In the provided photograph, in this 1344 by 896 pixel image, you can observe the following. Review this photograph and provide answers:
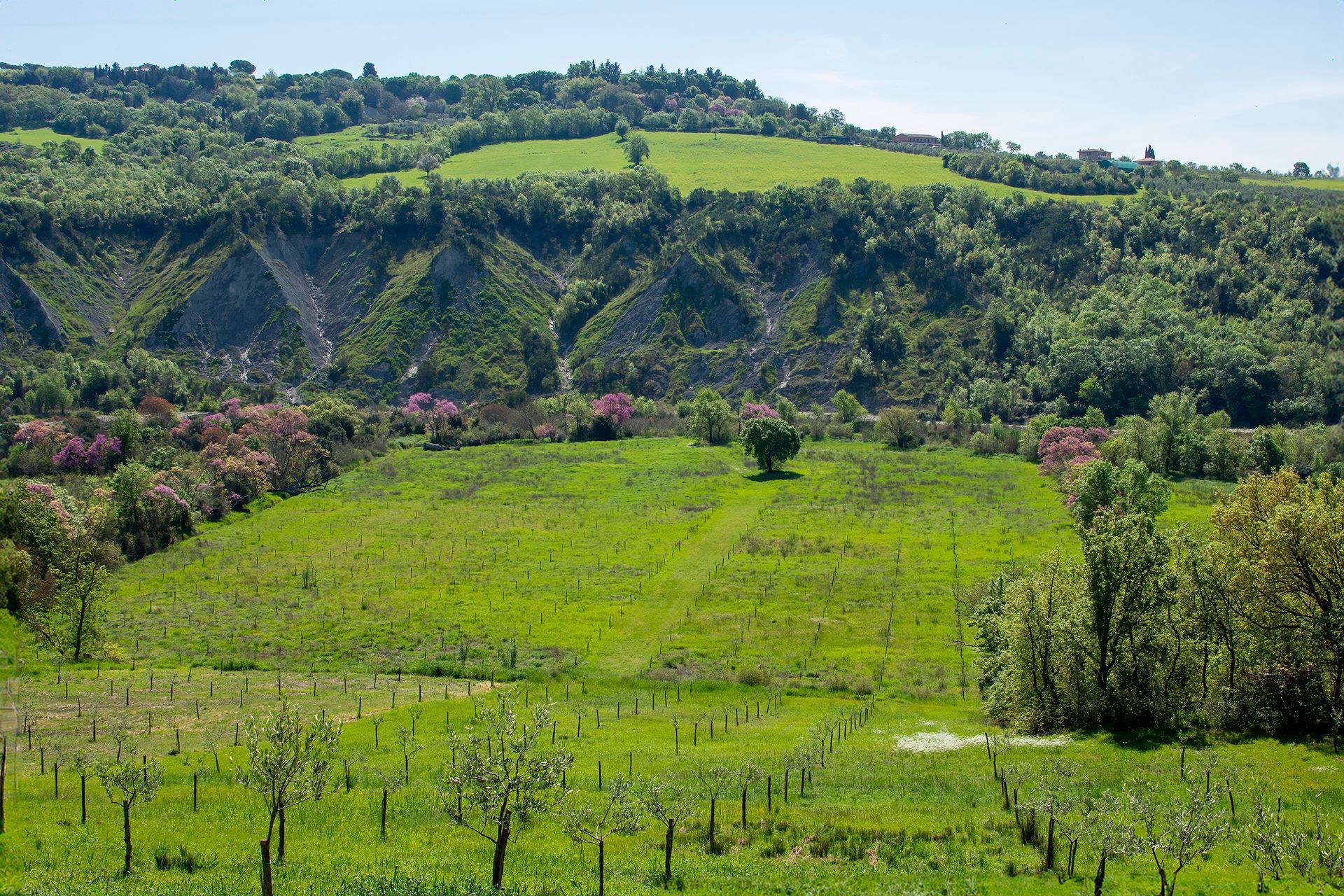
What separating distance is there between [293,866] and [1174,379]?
516ft

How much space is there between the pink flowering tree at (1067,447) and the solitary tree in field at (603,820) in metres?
90.3

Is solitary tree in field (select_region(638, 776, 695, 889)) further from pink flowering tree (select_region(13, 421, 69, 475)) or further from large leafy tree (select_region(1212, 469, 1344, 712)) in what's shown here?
pink flowering tree (select_region(13, 421, 69, 475))

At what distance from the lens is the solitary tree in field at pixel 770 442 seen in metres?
128

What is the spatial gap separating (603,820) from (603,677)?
28393 mm

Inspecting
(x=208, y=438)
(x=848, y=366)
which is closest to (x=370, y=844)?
(x=208, y=438)

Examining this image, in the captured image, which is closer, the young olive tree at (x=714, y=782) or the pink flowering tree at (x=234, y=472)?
the young olive tree at (x=714, y=782)

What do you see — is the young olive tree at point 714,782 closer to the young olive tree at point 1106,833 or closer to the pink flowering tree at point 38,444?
the young olive tree at point 1106,833

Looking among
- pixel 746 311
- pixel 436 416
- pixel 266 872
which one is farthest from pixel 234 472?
pixel 746 311

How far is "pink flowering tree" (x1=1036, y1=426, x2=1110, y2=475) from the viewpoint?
121 meters

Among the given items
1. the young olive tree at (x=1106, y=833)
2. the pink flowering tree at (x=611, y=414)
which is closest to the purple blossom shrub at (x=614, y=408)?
the pink flowering tree at (x=611, y=414)

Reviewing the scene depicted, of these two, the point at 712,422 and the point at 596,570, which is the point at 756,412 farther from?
the point at 596,570

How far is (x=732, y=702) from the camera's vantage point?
191 ft

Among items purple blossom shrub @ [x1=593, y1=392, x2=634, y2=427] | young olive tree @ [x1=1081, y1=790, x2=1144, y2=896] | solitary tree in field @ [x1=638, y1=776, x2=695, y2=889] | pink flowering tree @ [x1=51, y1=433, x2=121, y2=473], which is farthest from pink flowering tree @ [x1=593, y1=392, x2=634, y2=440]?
young olive tree @ [x1=1081, y1=790, x2=1144, y2=896]

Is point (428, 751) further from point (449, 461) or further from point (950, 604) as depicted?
point (449, 461)
